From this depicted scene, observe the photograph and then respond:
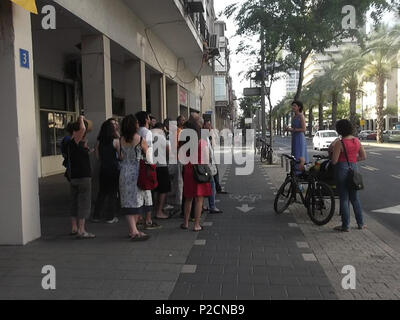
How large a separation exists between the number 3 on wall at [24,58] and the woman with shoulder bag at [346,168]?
15.3 feet

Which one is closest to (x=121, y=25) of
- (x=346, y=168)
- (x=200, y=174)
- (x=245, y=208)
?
(x=245, y=208)

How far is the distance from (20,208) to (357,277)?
14.1ft

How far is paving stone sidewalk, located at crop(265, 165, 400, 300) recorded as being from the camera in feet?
14.0

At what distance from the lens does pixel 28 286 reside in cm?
441

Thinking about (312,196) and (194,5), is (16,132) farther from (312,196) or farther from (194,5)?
(194,5)

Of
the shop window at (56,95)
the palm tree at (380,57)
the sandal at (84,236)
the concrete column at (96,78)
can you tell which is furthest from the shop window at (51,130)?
the palm tree at (380,57)

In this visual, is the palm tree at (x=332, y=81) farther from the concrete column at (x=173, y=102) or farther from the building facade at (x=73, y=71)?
the concrete column at (x=173, y=102)

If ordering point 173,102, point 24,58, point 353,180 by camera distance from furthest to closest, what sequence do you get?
1. point 173,102
2. point 353,180
3. point 24,58

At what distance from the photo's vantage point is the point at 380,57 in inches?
1438

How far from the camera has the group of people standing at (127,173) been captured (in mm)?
6148

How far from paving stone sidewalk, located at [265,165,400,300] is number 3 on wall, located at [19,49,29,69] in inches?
180

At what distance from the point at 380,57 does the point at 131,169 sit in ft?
116

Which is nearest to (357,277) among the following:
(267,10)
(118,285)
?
(118,285)
